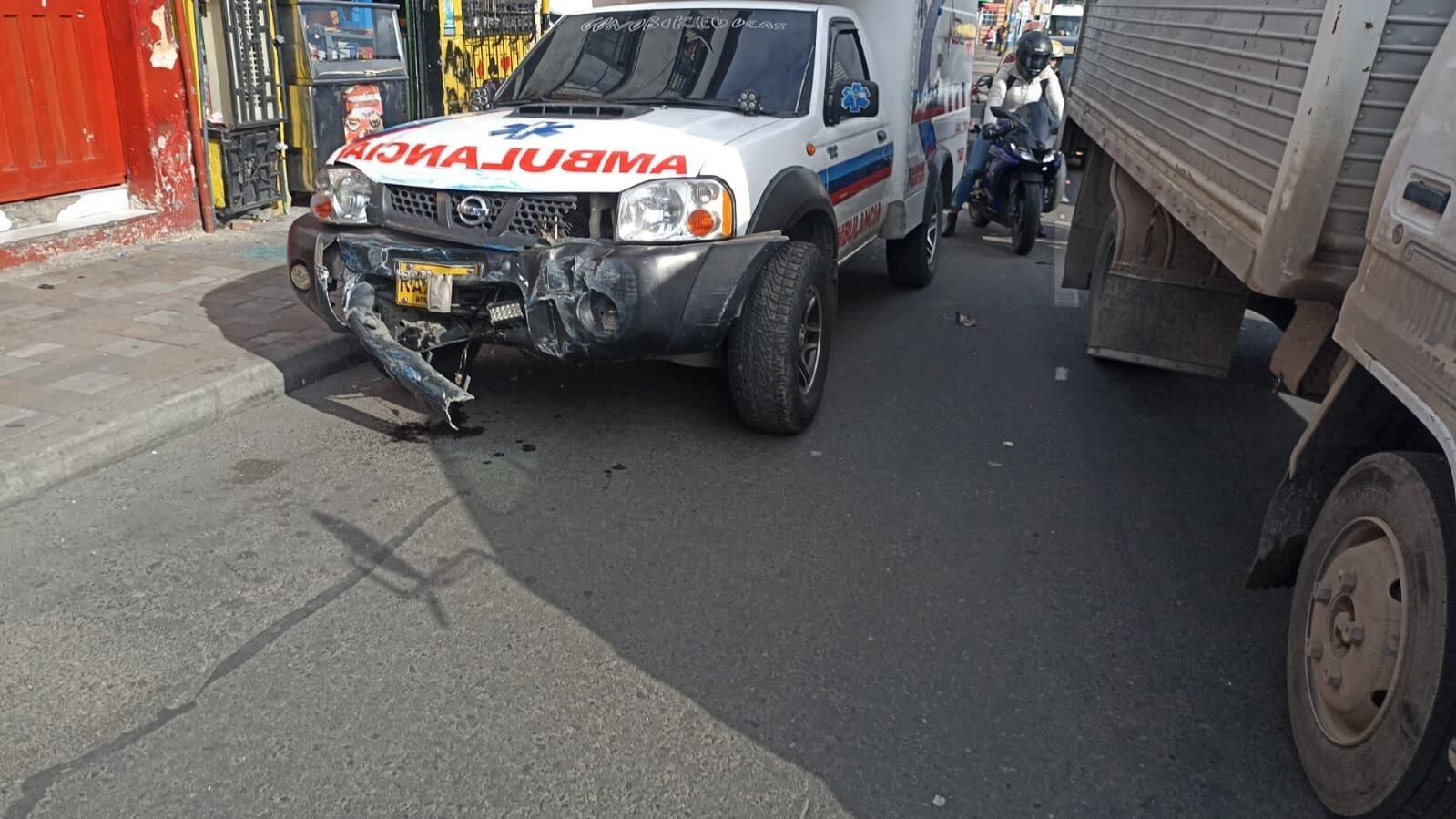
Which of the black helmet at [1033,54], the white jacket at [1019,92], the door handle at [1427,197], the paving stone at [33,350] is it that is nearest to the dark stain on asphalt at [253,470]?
the paving stone at [33,350]

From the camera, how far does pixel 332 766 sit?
2.73 m

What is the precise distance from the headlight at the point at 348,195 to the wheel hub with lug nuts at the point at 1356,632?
3.90 meters

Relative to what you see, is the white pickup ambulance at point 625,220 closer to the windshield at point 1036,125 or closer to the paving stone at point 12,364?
the paving stone at point 12,364

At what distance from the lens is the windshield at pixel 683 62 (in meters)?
5.55

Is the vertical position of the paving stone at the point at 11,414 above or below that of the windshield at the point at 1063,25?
below

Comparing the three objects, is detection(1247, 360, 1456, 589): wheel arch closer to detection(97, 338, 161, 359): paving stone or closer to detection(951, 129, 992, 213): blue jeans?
detection(97, 338, 161, 359): paving stone

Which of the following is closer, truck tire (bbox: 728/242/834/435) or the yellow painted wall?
truck tire (bbox: 728/242/834/435)

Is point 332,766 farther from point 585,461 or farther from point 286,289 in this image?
point 286,289

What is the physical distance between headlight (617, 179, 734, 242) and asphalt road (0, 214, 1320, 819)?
98cm

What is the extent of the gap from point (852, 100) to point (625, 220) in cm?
181

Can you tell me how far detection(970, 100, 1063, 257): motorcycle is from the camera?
9.62 metres

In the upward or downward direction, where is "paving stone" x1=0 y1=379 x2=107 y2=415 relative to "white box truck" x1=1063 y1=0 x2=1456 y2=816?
downward

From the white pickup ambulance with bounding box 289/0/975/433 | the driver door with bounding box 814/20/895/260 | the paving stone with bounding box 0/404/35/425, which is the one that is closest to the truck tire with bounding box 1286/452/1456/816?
the white pickup ambulance with bounding box 289/0/975/433

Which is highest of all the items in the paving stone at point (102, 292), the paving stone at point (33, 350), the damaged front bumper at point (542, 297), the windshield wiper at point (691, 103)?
the windshield wiper at point (691, 103)
